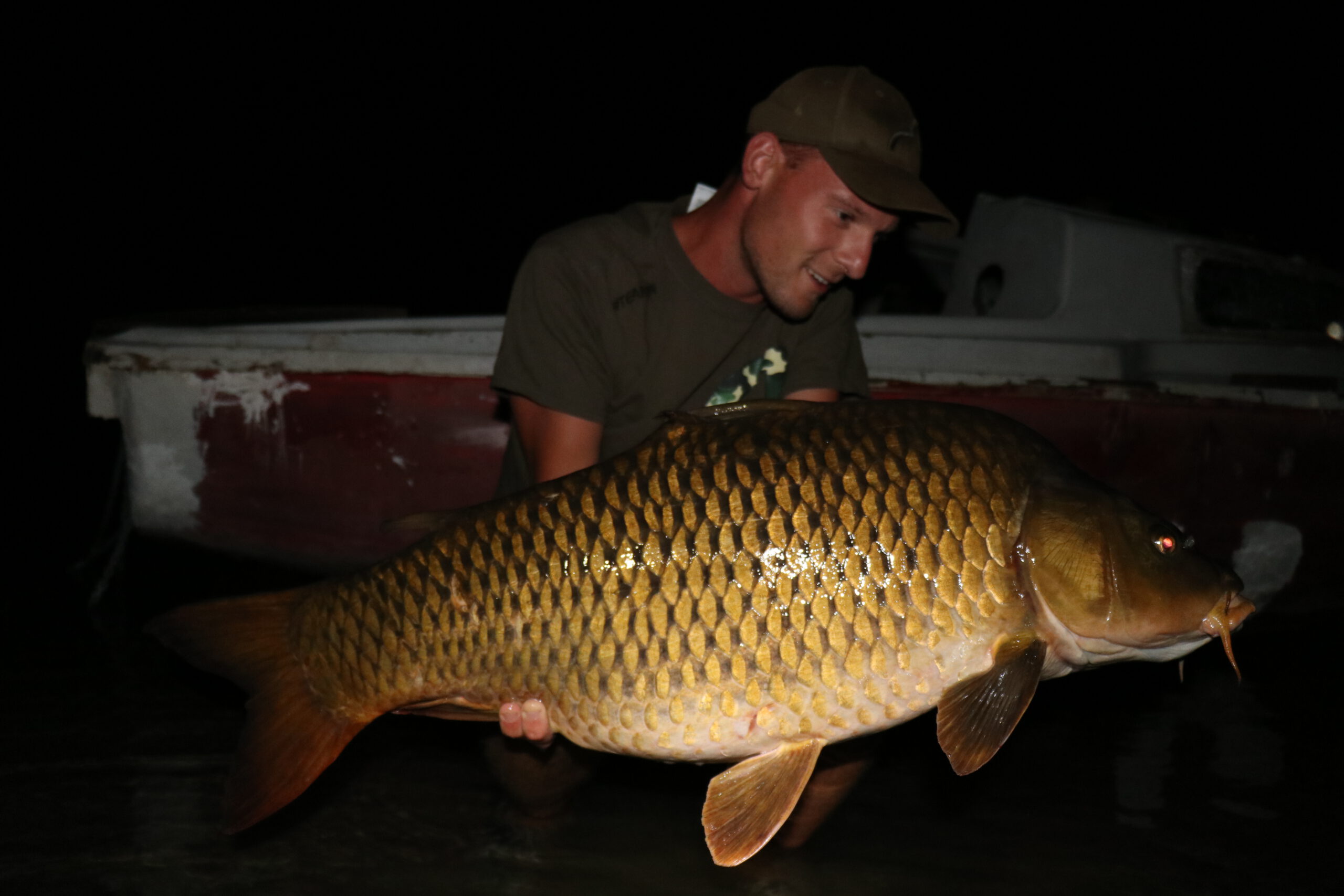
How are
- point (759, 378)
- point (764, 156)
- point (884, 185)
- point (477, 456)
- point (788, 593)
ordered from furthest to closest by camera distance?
point (477, 456) < point (759, 378) < point (764, 156) < point (884, 185) < point (788, 593)

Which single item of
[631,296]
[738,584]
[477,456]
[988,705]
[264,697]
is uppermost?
[631,296]

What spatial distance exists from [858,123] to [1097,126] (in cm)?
2806

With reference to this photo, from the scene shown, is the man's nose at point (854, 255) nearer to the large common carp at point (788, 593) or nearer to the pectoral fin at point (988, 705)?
the large common carp at point (788, 593)

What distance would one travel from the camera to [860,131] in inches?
82.3

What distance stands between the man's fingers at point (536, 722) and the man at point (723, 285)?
51cm

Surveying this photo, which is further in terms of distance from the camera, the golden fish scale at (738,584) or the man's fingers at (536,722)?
the man's fingers at (536,722)

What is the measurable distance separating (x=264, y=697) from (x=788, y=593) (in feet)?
2.68

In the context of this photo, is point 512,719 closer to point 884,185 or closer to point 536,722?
point 536,722

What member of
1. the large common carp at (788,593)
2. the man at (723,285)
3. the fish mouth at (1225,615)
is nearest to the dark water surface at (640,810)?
the man at (723,285)

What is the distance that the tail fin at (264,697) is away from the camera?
1733 millimetres

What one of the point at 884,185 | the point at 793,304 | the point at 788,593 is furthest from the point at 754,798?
the point at 884,185

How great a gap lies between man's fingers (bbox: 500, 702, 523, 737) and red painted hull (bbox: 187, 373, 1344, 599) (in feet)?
5.60

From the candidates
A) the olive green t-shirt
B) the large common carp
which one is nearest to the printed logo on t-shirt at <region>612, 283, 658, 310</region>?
the olive green t-shirt

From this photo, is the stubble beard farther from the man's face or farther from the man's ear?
the man's ear
